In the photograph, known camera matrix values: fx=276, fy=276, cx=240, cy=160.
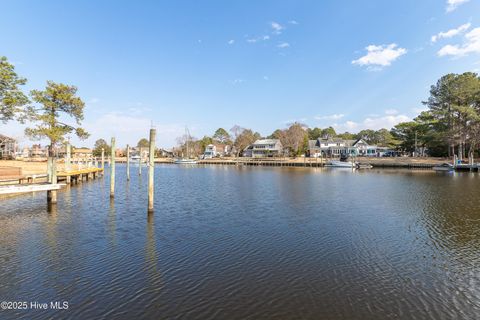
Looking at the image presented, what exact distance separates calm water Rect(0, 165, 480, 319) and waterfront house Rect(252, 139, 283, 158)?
3773 inches

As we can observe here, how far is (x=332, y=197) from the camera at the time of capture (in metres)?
25.2

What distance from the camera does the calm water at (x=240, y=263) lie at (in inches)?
274

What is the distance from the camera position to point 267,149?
114938 mm

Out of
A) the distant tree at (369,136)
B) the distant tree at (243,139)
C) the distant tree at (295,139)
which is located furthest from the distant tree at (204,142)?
the distant tree at (369,136)

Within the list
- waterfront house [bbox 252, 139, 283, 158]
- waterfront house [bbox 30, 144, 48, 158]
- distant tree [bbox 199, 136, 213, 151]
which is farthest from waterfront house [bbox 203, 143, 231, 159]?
waterfront house [bbox 30, 144, 48, 158]

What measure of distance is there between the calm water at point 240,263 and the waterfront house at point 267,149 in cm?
9584

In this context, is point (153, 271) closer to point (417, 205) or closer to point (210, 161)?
point (417, 205)

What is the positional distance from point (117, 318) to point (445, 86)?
81.7 meters

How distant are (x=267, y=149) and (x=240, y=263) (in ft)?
348

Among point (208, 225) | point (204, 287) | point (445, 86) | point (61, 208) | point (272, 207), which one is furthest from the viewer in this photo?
point (445, 86)

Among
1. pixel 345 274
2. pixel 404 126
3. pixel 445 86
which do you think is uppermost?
pixel 445 86

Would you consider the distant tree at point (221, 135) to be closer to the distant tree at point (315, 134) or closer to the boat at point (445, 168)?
the distant tree at point (315, 134)

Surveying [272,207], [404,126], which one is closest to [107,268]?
[272,207]

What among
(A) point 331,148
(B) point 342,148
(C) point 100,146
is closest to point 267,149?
(A) point 331,148
